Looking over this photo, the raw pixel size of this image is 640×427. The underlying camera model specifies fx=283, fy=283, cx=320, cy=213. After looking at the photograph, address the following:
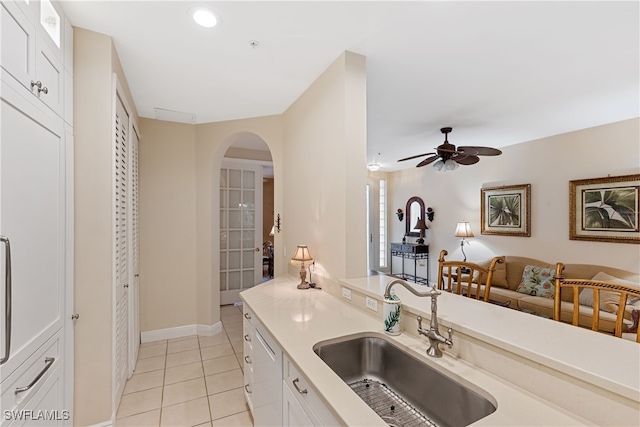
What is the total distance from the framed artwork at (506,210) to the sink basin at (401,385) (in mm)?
4096

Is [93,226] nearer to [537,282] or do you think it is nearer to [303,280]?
[303,280]

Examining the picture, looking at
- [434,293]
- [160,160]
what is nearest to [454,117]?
[434,293]

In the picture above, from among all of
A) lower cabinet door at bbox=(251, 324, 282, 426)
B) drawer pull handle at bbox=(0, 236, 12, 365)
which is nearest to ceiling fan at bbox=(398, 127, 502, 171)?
lower cabinet door at bbox=(251, 324, 282, 426)

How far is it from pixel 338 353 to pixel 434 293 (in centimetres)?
57

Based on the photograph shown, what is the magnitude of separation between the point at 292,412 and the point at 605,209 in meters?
4.38

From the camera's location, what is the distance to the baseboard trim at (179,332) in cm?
336

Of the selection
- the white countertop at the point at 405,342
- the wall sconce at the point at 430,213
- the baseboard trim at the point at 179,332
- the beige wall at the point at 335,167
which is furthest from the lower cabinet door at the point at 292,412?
the wall sconce at the point at 430,213

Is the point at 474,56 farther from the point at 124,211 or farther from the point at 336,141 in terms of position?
the point at 124,211

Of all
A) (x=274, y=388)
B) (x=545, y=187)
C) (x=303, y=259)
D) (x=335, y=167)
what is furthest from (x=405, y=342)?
(x=545, y=187)

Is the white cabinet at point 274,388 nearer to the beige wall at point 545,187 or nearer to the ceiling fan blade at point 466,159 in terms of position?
the ceiling fan blade at point 466,159

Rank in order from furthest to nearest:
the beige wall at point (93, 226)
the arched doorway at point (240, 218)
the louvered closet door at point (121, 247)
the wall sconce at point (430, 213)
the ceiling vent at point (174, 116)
A: the wall sconce at point (430, 213) < the arched doorway at point (240, 218) < the ceiling vent at point (174, 116) < the louvered closet door at point (121, 247) < the beige wall at point (93, 226)

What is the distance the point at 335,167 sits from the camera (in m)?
2.16

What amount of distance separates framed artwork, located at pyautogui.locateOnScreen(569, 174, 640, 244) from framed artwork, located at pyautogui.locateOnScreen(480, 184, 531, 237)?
58 cm

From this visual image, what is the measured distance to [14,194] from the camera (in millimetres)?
1218
